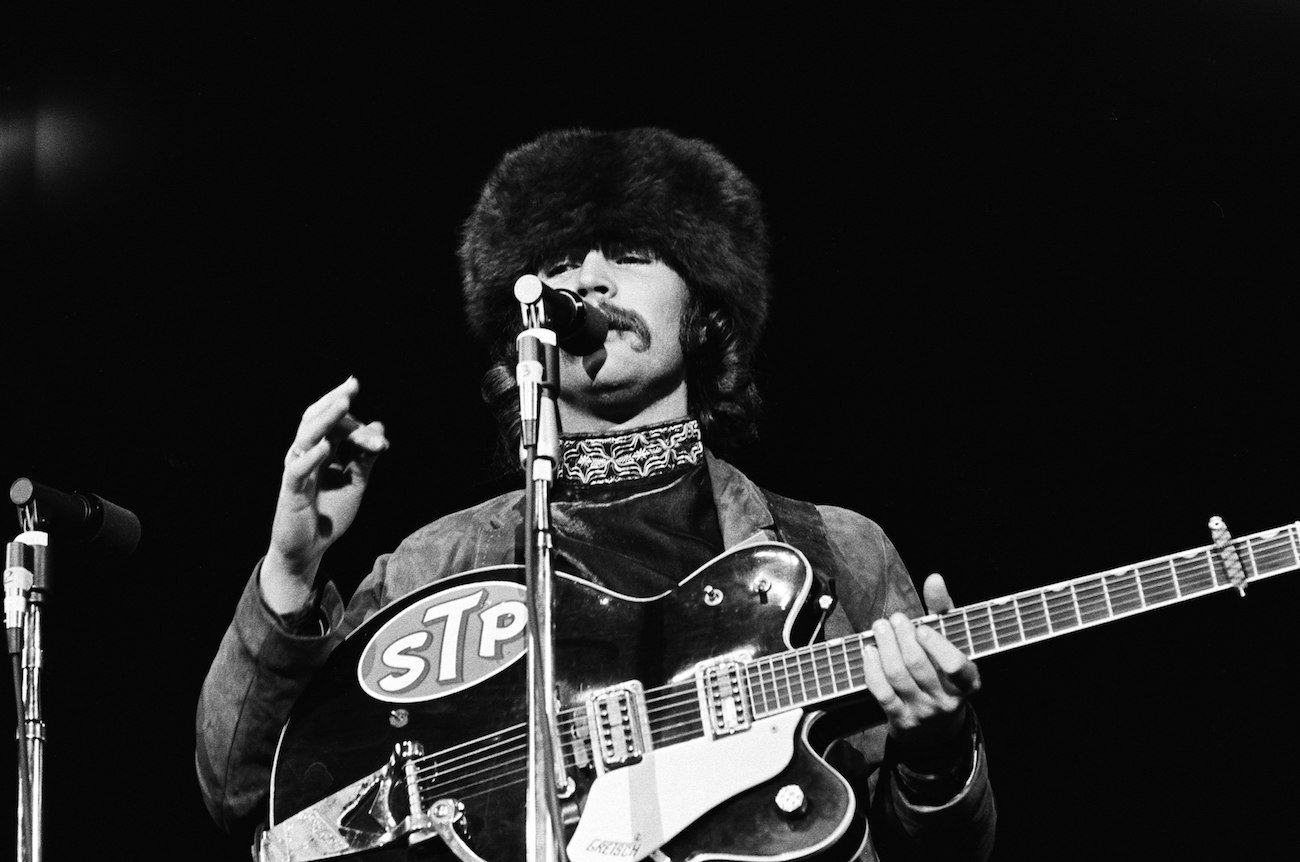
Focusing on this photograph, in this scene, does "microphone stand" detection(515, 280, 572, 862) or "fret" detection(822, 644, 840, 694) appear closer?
"microphone stand" detection(515, 280, 572, 862)

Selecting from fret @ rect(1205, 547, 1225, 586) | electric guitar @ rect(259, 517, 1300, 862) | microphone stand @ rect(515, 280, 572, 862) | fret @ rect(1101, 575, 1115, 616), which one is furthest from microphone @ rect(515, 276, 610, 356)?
fret @ rect(1205, 547, 1225, 586)

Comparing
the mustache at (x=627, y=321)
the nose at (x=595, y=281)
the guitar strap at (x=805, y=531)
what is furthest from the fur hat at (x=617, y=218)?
the guitar strap at (x=805, y=531)

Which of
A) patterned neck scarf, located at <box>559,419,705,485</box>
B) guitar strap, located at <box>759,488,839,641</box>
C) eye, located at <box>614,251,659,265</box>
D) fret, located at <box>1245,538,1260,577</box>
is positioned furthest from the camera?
eye, located at <box>614,251,659,265</box>

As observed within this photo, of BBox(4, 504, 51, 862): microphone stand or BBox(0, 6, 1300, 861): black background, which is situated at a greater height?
BBox(0, 6, 1300, 861): black background

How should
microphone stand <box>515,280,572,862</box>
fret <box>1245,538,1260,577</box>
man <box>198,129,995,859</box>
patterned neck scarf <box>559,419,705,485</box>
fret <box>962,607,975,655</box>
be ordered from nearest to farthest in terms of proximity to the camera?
microphone stand <box>515,280,572,862</box> → fret <box>1245,538,1260,577</box> → fret <box>962,607,975,655</box> → man <box>198,129,995,859</box> → patterned neck scarf <box>559,419,705,485</box>

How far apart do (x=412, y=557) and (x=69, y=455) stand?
1143 mm

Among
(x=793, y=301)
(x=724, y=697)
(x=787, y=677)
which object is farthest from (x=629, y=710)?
(x=793, y=301)

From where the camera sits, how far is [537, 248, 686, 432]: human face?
284cm

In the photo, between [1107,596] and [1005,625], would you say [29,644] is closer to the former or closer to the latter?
[1005,625]

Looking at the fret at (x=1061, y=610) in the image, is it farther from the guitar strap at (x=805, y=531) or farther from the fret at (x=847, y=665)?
the guitar strap at (x=805, y=531)

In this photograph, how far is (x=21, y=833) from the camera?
214 centimetres

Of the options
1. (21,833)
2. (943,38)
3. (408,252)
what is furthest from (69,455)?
(943,38)

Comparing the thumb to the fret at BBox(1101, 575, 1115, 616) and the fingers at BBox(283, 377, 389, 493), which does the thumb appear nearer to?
the fret at BBox(1101, 575, 1115, 616)

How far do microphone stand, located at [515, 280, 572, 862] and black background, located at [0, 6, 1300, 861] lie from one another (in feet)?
4.49
